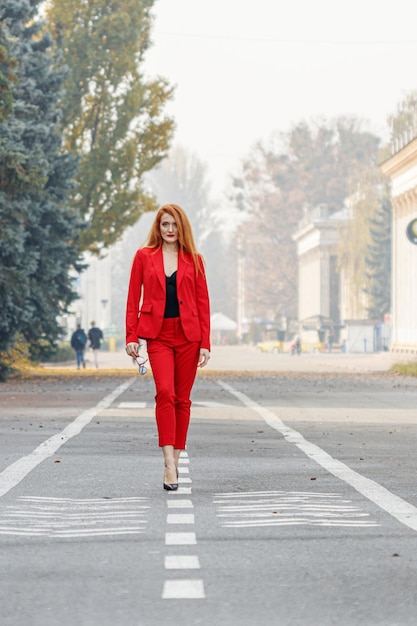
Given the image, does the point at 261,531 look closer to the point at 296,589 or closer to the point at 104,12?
the point at 296,589

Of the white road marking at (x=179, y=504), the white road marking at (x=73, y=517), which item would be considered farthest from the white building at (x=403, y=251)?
the white road marking at (x=73, y=517)

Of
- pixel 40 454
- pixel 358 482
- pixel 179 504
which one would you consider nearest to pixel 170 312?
pixel 179 504

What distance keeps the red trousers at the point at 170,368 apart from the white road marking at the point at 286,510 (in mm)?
708

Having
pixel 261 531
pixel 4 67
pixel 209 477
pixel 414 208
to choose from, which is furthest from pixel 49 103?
pixel 414 208

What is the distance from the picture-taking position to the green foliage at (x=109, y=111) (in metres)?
52.3

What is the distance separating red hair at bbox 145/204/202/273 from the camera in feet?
37.5

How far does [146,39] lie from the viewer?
54.5 meters

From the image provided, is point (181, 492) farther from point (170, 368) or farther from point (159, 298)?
point (159, 298)

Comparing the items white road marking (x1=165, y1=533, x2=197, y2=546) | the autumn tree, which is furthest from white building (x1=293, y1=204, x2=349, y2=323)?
Result: white road marking (x1=165, y1=533, x2=197, y2=546)

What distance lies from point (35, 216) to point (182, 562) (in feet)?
112

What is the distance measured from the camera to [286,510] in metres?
9.98

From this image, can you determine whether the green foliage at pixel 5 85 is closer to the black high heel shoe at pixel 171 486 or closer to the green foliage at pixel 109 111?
the green foliage at pixel 109 111

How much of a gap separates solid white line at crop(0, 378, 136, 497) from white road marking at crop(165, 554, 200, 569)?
3478 mm

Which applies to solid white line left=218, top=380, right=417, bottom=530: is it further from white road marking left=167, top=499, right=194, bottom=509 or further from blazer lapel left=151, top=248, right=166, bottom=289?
blazer lapel left=151, top=248, right=166, bottom=289
